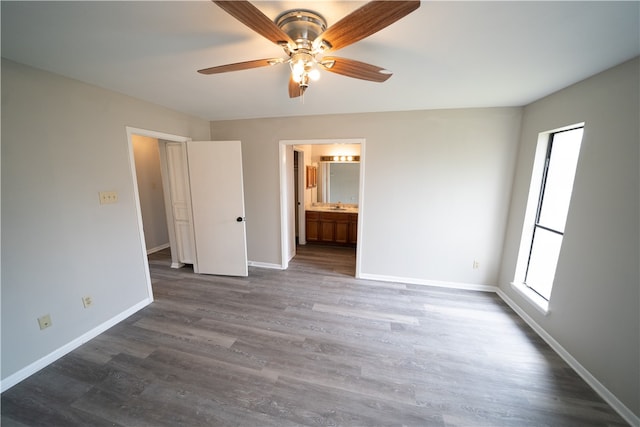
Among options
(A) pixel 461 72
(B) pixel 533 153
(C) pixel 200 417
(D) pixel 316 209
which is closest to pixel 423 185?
(B) pixel 533 153

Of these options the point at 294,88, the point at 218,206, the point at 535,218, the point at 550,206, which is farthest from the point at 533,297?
the point at 218,206

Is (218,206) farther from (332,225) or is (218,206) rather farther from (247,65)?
(332,225)

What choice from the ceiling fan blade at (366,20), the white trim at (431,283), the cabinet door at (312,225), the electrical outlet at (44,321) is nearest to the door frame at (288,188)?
the white trim at (431,283)

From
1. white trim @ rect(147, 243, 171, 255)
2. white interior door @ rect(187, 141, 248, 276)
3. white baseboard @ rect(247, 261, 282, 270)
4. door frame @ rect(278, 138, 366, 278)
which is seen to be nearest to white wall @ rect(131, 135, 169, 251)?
white trim @ rect(147, 243, 171, 255)

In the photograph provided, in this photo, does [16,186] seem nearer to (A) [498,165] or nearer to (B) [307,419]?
(B) [307,419]

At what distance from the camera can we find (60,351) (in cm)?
188

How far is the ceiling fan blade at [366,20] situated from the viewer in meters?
0.83

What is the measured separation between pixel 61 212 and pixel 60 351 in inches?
46.9

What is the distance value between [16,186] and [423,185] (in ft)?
12.5

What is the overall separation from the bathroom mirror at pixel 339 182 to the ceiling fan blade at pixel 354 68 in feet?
11.4

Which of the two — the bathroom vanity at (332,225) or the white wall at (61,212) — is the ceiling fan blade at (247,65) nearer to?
the white wall at (61,212)

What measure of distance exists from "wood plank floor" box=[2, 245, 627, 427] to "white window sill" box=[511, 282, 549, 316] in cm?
28

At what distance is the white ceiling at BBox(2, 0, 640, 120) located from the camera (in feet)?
3.61

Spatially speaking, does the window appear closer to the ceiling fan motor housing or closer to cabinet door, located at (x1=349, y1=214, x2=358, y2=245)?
the ceiling fan motor housing
